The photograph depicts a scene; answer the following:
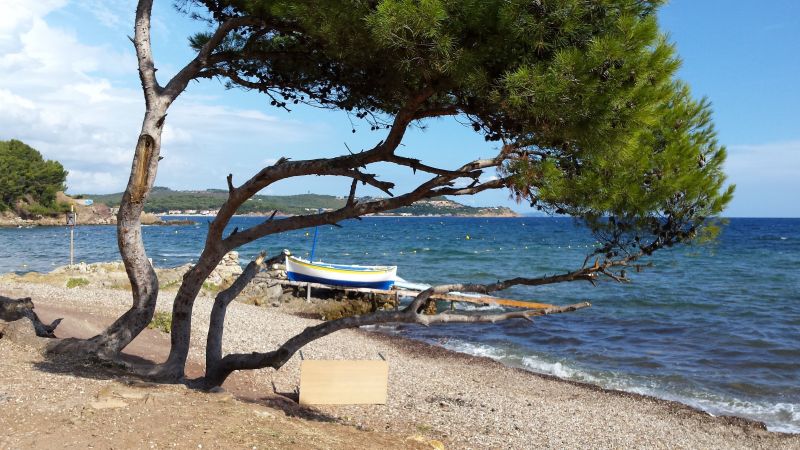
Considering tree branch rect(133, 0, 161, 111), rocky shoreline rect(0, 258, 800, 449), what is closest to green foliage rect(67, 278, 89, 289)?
rocky shoreline rect(0, 258, 800, 449)

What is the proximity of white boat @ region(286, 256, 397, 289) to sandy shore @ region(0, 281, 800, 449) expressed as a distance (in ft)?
26.0

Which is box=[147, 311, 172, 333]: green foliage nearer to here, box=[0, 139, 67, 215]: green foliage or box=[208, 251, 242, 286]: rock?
box=[208, 251, 242, 286]: rock

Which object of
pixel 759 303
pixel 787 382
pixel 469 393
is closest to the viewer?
pixel 469 393

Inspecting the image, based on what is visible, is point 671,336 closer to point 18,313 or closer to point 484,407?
point 484,407

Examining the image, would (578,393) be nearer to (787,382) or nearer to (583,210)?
(787,382)

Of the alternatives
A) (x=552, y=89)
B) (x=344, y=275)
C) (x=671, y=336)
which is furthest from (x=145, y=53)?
(x=344, y=275)

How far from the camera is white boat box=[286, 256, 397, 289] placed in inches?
913

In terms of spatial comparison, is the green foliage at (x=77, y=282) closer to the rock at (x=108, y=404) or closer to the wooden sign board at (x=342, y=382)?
the wooden sign board at (x=342, y=382)

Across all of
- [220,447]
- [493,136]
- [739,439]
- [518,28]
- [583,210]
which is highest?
[518,28]

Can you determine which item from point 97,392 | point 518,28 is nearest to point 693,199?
point 518,28

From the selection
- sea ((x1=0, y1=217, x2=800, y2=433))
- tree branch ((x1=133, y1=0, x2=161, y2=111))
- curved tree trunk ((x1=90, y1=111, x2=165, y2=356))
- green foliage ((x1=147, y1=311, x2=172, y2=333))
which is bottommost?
sea ((x1=0, y1=217, x2=800, y2=433))

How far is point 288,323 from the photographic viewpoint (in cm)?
1736

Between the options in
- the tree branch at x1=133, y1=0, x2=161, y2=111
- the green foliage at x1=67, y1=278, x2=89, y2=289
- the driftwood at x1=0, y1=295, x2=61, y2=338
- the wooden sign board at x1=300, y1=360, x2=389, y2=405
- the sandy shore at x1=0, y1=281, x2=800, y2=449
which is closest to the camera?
the tree branch at x1=133, y1=0, x2=161, y2=111

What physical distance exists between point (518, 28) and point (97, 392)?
181 inches
